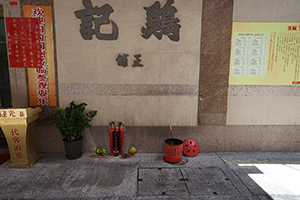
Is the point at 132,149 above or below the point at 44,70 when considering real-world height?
below

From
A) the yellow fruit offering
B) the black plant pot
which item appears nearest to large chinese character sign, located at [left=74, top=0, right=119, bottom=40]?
the black plant pot

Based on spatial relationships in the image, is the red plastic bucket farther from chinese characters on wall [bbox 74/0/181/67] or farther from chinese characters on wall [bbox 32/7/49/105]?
chinese characters on wall [bbox 32/7/49/105]

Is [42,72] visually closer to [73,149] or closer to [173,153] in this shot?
[73,149]

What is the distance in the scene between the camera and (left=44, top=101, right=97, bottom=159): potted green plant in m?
3.76

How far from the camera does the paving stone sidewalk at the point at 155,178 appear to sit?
2.84 meters

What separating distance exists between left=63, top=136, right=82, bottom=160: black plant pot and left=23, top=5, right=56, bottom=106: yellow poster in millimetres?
1065

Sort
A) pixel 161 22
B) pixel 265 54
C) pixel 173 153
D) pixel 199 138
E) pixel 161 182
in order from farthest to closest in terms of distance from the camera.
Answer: pixel 199 138
pixel 265 54
pixel 161 22
pixel 173 153
pixel 161 182

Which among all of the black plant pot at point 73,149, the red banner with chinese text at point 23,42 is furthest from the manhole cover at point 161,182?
the red banner with chinese text at point 23,42

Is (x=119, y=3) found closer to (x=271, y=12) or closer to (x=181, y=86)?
(x=181, y=86)

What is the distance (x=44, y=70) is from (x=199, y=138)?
13.4 feet

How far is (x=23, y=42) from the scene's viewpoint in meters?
3.94

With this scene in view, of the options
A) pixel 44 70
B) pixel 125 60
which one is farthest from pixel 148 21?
pixel 44 70

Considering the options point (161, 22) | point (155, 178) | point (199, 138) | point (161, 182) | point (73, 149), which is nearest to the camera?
point (161, 182)

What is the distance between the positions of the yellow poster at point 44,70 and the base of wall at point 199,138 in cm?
70
